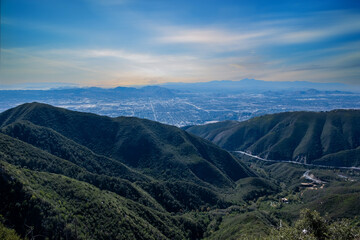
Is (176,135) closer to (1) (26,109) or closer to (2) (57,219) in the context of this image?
(1) (26,109)

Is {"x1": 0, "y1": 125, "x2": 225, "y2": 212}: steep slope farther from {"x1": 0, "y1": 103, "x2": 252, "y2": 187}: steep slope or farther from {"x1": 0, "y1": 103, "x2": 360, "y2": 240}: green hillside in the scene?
{"x1": 0, "y1": 103, "x2": 252, "y2": 187}: steep slope

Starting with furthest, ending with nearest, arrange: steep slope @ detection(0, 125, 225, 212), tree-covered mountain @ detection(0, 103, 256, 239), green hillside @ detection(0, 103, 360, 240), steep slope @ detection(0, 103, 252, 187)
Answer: steep slope @ detection(0, 103, 252, 187), steep slope @ detection(0, 125, 225, 212), green hillside @ detection(0, 103, 360, 240), tree-covered mountain @ detection(0, 103, 256, 239)

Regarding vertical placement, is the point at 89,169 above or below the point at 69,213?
below

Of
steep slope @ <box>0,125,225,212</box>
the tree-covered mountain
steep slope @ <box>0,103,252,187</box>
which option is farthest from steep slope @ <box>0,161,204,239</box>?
steep slope @ <box>0,103,252,187</box>

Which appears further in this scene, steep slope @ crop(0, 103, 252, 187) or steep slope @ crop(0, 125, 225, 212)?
steep slope @ crop(0, 103, 252, 187)

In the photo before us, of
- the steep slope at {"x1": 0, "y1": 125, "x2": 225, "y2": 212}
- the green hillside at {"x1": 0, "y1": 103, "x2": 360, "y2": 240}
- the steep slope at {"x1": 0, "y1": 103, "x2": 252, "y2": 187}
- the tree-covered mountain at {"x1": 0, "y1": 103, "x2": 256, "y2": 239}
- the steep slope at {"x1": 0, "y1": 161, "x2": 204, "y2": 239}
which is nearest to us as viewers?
the steep slope at {"x1": 0, "y1": 161, "x2": 204, "y2": 239}

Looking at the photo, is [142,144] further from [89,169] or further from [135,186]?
[135,186]

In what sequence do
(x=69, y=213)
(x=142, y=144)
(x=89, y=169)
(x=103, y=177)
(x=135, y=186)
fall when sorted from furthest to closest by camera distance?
(x=142, y=144), (x=89, y=169), (x=135, y=186), (x=103, y=177), (x=69, y=213)

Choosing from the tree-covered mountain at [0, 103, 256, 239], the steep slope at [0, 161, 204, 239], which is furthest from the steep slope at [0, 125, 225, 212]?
the steep slope at [0, 161, 204, 239]

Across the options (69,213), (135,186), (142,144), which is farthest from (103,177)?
(142,144)
